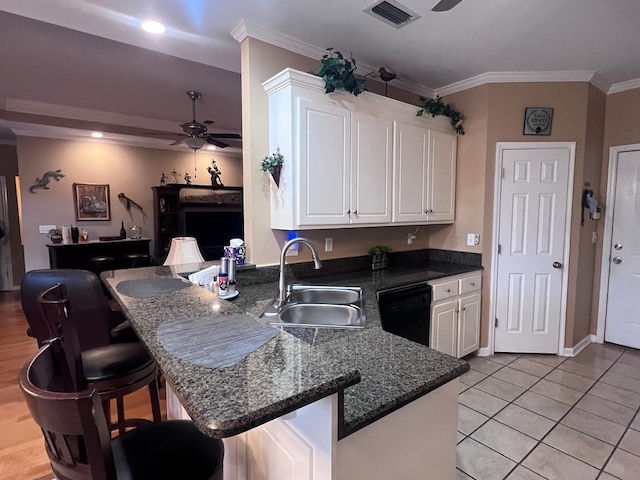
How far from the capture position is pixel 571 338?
134 inches

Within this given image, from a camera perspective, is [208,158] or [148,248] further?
[208,158]

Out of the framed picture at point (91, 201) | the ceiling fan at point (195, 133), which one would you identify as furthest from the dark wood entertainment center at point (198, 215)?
the ceiling fan at point (195, 133)

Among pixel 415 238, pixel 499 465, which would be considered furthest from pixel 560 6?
pixel 499 465

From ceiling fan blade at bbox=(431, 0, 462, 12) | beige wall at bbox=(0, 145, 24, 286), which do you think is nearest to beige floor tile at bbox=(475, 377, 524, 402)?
ceiling fan blade at bbox=(431, 0, 462, 12)

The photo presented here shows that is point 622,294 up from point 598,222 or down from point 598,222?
down

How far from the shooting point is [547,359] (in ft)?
10.9

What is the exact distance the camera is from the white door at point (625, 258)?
11.5 ft

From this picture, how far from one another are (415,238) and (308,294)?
68.6 inches

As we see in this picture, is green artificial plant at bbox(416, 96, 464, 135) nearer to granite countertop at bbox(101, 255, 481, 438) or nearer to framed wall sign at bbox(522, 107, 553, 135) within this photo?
framed wall sign at bbox(522, 107, 553, 135)

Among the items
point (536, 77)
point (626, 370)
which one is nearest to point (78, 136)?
point (536, 77)

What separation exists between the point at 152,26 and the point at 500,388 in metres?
3.72

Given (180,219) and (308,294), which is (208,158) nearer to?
(180,219)

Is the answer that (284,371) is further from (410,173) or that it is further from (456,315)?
(456,315)

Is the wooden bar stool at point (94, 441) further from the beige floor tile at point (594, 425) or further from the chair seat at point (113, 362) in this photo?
the beige floor tile at point (594, 425)
